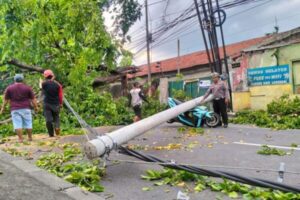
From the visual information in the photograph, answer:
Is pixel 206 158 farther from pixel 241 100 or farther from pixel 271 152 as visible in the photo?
pixel 241 100

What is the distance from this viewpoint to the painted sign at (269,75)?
16781mm

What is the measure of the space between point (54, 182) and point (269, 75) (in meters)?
13.6

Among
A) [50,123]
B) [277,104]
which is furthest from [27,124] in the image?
[277,104]

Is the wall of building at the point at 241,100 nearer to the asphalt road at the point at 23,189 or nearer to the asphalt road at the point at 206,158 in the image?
the asphalt road at the point at 206,158

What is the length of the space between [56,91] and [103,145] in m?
5.48

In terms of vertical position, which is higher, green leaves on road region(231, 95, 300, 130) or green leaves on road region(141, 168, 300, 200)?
green leaves on road region(231, 95, 300, 130)

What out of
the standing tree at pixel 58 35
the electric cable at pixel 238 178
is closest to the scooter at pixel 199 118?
the standing tree at pixel 58 35

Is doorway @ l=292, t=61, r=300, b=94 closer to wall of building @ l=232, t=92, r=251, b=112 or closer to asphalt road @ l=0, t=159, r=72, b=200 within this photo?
wall of building @ l=232, t=92, r=251, b=112

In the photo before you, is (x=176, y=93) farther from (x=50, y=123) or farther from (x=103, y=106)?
(x=50, y=123)

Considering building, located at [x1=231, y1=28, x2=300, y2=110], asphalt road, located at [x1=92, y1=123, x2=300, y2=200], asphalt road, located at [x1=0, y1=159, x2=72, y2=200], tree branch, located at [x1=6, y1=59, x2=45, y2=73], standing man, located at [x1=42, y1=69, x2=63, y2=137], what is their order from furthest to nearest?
building, located at [x1=231, y1=28, x2=300, y2=110], tree branch, located at [x1=6, y1=59, x2=45, y2=73], standing man, located at [x1=42, y1=69, x2=63, y2=137], asphalt road, located at [x1=92, y1=123, x2=300, y2=200], asphalt road, located at [x1=0, y1=159, x2=72, y2=200]

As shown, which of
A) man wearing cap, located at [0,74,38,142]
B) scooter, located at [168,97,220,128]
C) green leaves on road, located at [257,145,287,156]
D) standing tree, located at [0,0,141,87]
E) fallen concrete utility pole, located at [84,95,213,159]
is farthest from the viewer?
scooter, located at [168,97,220,128]

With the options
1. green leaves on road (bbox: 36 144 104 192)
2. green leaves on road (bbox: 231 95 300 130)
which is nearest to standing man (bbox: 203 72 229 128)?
green leaves on road (bbox: 231 95 300 130)

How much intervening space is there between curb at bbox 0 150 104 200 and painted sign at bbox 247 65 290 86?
12600 mm

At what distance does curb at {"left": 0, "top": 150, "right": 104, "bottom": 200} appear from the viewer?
497 cm
